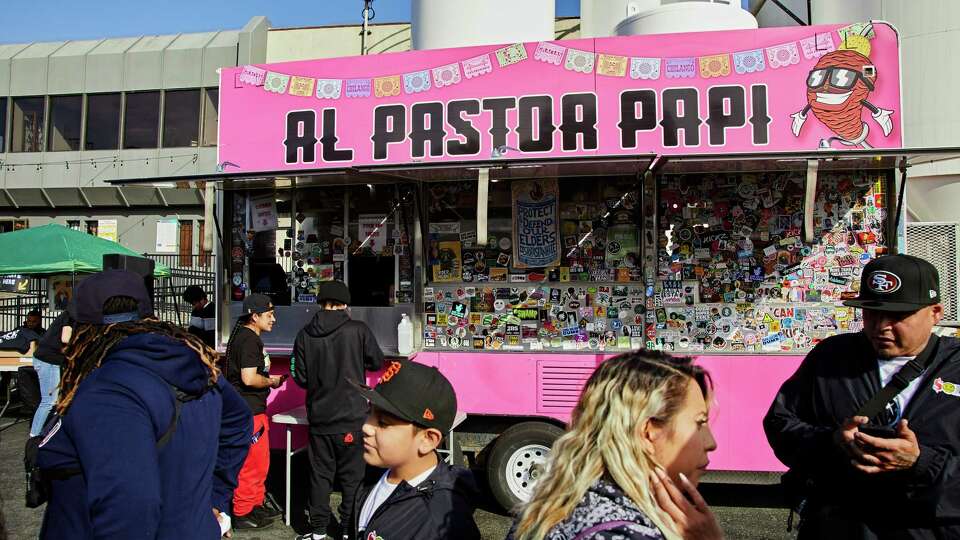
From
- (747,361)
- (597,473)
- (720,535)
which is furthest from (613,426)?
(747,361)

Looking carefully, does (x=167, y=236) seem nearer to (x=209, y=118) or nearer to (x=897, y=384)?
(x=209, y=118)

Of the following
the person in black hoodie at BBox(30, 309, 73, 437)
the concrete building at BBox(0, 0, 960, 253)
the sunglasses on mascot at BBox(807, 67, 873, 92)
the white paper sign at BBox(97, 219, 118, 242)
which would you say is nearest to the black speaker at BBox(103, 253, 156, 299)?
the person in black hoodie at BBox(30, 309, 73, 437)

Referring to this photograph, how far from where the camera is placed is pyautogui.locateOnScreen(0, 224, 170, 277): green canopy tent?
1084 cm

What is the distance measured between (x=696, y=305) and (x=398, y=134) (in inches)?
127

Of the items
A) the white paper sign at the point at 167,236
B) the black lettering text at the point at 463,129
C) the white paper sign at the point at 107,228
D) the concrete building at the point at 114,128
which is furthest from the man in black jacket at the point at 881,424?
the white paper sign at the point at 107,228

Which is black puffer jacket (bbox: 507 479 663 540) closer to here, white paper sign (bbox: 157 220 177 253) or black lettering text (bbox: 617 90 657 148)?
black lettering text (bbox: 617 90 657 148)

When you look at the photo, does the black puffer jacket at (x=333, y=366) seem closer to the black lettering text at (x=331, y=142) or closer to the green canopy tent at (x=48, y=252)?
the black lettering text at (x=331, y=142)

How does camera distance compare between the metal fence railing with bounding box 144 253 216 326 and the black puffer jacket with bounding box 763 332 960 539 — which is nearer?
the black puffer jacket with bounding box 763 332 960 539

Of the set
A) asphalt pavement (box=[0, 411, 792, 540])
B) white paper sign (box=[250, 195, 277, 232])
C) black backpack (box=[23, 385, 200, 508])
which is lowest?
asphalt pavement (box=[0, 411, 792, 540])

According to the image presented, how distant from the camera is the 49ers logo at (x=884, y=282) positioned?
271 cm

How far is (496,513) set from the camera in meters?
5.92

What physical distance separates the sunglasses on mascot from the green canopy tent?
9.88 m

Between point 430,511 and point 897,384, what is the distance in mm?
1882

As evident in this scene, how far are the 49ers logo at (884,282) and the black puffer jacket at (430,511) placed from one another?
188 cm
